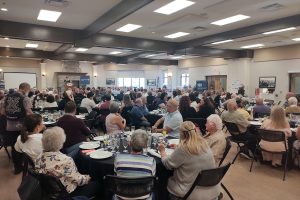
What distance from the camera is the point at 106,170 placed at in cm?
269

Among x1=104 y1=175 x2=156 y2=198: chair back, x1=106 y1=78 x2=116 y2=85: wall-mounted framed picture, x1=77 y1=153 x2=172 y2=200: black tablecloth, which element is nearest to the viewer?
x1=104 y1=175 x2=156 y2=198: chair back

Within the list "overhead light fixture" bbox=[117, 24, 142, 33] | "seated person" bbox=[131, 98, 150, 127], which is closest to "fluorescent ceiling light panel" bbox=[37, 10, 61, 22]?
"overhead light fixture" bbox=[117, 24, 142, 33]

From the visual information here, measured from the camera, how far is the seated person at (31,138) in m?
3.10

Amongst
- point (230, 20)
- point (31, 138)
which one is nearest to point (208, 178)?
point (31, 138)

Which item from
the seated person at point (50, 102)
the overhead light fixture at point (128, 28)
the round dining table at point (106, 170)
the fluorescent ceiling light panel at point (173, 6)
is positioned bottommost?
the round dining table at point (106, 170)

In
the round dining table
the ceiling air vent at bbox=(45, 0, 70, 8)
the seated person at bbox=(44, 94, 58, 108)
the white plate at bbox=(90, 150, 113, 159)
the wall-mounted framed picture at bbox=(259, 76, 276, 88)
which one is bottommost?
the round dining table

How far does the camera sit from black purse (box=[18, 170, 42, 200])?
2143 millimetres

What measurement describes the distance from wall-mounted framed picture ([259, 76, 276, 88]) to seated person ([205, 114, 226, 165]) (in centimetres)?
983

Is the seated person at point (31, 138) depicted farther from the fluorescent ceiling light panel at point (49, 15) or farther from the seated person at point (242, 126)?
the fluorescent ceiling light panel at point (49, 15)

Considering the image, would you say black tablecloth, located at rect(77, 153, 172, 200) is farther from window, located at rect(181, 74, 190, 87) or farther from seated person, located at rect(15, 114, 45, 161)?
window, located at rect(181, 74, 190, 87)

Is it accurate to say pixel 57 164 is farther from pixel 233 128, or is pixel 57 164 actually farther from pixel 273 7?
pixel 273 7

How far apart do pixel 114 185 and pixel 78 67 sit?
15.7m

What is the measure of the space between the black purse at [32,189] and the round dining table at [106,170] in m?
0.64

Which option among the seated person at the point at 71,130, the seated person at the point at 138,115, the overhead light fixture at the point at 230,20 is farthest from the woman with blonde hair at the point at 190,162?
the overhead light fixture at the point at 230,20
